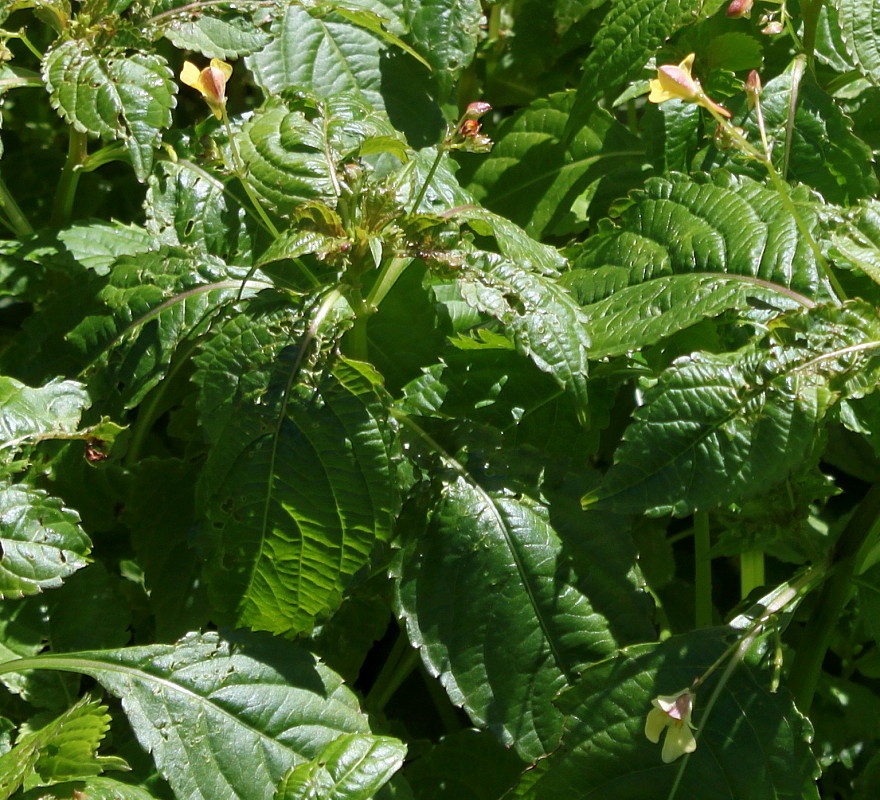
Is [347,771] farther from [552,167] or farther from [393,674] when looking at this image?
[552,167]

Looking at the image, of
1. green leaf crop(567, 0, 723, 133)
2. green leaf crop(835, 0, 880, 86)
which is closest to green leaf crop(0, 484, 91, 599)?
green leaf crop(567, 0, 723, 133)

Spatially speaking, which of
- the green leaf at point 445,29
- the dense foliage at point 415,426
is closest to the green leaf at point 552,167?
the dense foliage at point 415,426

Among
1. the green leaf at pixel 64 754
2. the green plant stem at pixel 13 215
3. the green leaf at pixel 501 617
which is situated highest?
the green plant stem at pixel 13 215

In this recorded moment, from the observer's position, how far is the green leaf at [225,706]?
1.15 m

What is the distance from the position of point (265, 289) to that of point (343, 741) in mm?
542

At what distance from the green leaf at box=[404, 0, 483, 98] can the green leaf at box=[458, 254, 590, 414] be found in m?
0.47

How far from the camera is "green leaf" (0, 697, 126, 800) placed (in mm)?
1060

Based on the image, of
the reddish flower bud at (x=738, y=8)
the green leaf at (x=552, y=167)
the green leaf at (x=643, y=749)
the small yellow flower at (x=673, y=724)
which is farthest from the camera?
the green leaf at (x=552, y=167)

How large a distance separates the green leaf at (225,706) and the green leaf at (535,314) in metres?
0.46

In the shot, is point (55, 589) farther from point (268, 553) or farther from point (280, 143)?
point (280, 143)

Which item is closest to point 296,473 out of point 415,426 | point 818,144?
point 415,426

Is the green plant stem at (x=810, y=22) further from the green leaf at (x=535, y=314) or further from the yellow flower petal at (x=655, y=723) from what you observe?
the yellow flower petal at (x=655, y=723)

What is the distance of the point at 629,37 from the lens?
1448 mm

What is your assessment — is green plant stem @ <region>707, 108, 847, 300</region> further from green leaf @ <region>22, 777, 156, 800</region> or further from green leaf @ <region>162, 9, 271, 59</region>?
green leaf @ <region>22, 777, 156, 800</region>
